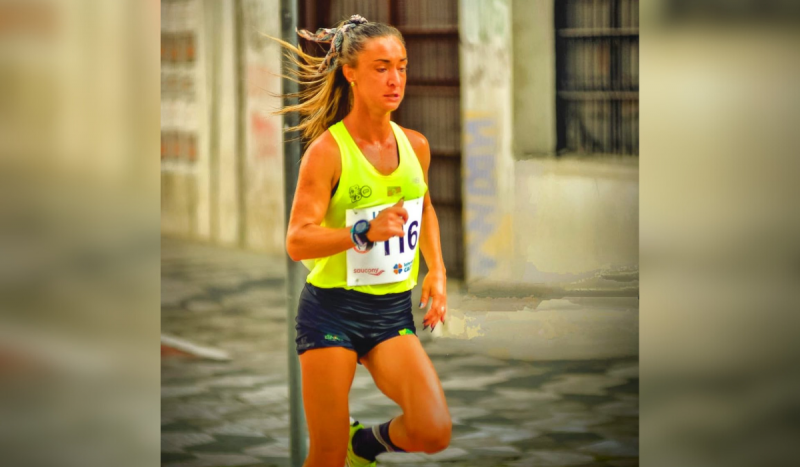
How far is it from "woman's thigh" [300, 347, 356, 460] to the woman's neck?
0.93 m

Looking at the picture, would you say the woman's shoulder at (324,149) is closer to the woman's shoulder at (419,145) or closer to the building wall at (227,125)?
the woman's shoulder at (419,145)

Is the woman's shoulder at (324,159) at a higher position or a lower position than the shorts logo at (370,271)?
higher

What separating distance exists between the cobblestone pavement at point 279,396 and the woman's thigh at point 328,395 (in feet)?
1.88

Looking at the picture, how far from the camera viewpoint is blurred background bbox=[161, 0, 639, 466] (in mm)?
5699

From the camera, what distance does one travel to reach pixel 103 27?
18.3ft

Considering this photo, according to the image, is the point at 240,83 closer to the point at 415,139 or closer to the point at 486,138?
the point at 415,139

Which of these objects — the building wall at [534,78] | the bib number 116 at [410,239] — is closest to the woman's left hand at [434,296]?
the bib number 116 at [410,239]

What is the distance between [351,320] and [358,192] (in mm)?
550

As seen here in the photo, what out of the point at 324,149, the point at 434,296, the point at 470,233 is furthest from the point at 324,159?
the point at 470,233

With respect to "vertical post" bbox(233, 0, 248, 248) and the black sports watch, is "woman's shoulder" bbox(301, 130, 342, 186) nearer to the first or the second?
the black sports watch

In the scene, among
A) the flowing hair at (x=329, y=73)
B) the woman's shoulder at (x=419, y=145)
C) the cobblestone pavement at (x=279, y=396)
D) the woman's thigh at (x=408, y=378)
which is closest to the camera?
the woman's thigh at (x=408, y=378)

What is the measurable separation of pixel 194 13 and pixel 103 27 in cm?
45

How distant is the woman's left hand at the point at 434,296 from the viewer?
5.30m

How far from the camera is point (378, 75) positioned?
5137 millimetres
